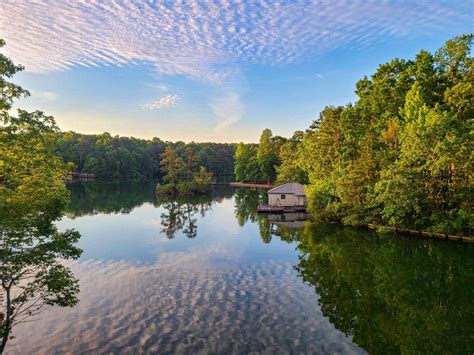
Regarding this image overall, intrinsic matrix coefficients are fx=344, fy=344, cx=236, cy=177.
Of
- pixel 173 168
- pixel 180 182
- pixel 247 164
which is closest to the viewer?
pixel 180 182

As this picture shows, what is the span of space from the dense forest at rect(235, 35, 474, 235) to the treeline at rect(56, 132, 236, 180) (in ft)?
241

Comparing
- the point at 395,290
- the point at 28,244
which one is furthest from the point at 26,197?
the point at 395,290

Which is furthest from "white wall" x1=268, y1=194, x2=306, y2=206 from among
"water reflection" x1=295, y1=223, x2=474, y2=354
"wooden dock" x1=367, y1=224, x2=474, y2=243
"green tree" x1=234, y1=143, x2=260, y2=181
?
"green tree" x1=234, y1=143, x2=260, y2=181

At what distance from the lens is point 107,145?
136 meters

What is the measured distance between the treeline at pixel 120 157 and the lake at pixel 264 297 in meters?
86.2

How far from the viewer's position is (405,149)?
3222 cm

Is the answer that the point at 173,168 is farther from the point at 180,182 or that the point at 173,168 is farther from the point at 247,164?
the point at 247,164

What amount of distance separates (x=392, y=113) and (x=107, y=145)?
387 ft

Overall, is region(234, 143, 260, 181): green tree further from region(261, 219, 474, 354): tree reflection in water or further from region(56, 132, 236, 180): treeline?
region(261, 219, 474, 354): tree reflection in water

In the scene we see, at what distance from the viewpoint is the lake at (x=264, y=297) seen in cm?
1339

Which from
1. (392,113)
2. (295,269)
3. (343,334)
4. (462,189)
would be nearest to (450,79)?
(392,113)

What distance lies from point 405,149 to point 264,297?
22045 millimetres

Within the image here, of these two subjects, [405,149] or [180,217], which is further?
[180,217]

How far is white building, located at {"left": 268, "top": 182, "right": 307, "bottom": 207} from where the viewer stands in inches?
2026
